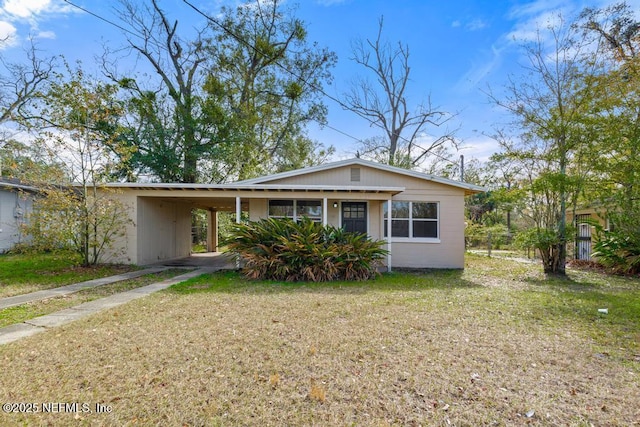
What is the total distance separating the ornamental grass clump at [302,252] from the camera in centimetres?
807

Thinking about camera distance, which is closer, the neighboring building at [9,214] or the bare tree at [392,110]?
the neighboring building at [9,214]

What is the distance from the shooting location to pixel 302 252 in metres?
8.12

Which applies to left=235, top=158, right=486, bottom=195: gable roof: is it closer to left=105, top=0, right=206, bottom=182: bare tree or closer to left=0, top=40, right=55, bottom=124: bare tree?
left=105, top=0, right=206, bottom=182: bare tree

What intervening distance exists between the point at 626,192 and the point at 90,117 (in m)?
13.1

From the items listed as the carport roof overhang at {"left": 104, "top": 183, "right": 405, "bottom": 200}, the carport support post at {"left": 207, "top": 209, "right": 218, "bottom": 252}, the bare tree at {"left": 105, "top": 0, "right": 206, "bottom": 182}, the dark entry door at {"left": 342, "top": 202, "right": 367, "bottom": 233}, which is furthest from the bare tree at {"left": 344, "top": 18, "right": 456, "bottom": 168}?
the carport roof overhang at {"left": 104, "top": 183, "right": 405, "bottom": 200}

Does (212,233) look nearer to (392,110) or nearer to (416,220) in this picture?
(416,220)

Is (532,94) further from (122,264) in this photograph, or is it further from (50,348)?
(122,264)

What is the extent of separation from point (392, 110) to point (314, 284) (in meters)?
18.1

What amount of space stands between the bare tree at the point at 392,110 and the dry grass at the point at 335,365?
1804cm

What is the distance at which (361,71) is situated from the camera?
22.2 meters

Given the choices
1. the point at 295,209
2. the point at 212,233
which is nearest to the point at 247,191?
the point at 295,209

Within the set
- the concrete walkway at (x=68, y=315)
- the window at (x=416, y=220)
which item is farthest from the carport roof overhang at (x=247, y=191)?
the concrete walkway at (x=68, y=315)

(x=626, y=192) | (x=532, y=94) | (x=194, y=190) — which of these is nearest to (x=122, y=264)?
(x=194, y=190)

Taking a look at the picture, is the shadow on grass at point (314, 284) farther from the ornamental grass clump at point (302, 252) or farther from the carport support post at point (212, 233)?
the carport support post at point (212, 233)
